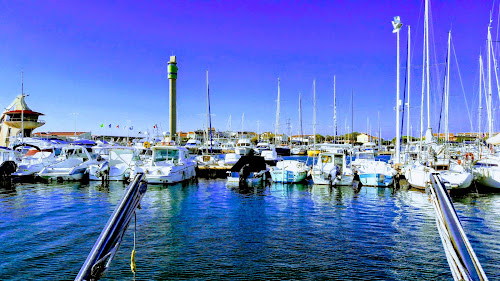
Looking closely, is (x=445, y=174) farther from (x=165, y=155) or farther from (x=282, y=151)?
(x=282, y=151)

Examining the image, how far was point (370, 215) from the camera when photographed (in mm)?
16375

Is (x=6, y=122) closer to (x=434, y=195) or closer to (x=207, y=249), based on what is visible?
(x=207, y=249)

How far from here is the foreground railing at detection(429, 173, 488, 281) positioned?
3607mm

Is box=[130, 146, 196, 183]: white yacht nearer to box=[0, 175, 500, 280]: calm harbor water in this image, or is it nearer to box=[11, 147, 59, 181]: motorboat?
box=[0, 175, 500, 280]: calm harbor water

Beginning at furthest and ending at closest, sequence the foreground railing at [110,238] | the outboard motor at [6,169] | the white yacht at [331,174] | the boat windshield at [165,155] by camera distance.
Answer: the boat windshield at [165,155] → the outboard motor at [6,169] → the white yacht at [331,174] → the foreground railing at [110,238]

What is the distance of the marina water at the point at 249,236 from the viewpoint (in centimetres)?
908

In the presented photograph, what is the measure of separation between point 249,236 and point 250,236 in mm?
38

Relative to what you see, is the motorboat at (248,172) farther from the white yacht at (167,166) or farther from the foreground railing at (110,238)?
the foreground railing at (110,238)

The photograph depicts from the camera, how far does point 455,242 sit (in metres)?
3.88

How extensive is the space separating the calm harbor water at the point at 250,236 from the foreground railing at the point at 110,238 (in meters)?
4.95

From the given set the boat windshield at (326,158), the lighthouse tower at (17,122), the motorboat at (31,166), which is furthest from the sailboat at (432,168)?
the lighthouse tower at (17,122)

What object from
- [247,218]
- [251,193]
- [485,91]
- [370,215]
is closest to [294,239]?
[247,218]

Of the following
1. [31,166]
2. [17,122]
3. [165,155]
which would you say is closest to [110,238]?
[165,155]

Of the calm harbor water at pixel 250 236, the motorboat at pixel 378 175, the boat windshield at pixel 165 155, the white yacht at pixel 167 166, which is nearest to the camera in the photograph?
the calm harbor water at pixel 250 236
